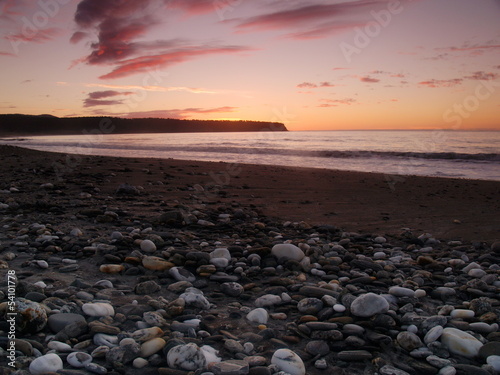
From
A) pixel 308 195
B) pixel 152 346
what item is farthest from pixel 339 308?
pixel 308 195

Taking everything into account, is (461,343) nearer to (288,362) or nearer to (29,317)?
(288,362)

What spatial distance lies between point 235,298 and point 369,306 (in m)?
1.04

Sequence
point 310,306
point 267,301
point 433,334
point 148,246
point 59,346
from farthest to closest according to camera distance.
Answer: point 148,246, point 267,301, point 310,306, point 433,334, point 59,346

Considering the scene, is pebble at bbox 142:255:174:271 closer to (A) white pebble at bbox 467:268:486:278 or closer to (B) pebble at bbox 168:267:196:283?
(B) pebble at bbox 168:267:196:283

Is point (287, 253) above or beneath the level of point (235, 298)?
above

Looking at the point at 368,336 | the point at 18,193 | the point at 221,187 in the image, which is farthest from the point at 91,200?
the point at 368,336

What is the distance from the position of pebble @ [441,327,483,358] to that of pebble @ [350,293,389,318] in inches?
16.0

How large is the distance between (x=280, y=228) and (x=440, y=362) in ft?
11.1

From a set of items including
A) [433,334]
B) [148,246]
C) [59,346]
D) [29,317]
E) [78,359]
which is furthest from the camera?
[148,246]

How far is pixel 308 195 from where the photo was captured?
8.32m

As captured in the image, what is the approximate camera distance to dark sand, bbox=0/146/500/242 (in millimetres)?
6109

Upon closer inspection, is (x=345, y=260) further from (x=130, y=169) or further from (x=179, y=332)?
(x=130, y=169)

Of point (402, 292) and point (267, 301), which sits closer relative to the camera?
point (267, 301)

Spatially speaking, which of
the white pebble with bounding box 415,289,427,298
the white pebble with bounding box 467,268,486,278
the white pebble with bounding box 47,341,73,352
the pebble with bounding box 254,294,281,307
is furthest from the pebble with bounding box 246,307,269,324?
the white pebble with bounding box 467,268,486,278
